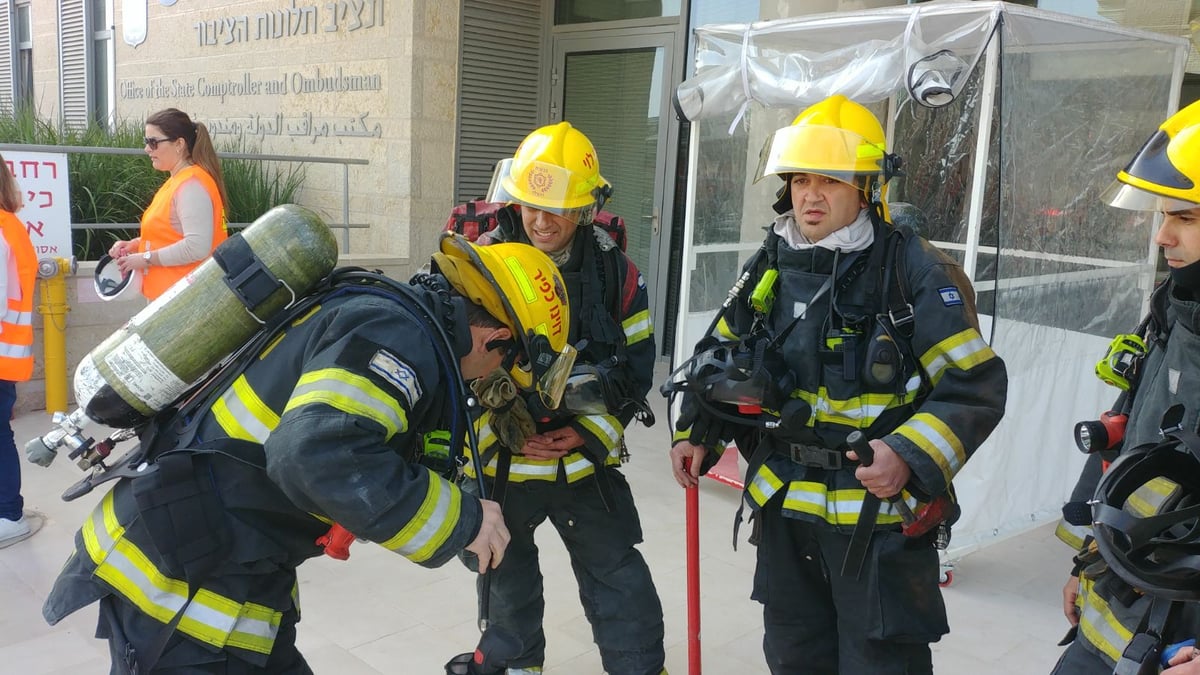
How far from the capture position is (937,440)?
7.36ft

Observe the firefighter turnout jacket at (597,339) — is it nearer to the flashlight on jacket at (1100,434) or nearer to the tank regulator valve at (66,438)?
the tank regulator valve at (66,438)

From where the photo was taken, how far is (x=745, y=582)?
4141 mm

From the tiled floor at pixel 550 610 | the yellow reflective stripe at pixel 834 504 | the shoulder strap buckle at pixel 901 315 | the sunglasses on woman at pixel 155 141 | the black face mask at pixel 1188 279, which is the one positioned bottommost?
the tiled floor at pixel 550 610

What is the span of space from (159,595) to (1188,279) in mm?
2056

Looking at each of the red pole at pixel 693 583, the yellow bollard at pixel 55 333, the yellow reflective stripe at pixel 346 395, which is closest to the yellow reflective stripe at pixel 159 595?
the yellow reflective stripe at pixel 346 395

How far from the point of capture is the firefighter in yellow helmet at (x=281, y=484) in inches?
65.2

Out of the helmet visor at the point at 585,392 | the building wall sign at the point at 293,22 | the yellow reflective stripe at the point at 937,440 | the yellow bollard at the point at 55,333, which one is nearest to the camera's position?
the yellow reflective stripe at the point at 937,440

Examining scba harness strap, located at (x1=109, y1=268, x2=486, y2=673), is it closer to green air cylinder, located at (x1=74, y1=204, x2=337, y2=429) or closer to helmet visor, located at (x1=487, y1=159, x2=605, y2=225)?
green air cylinder, located at (x1=74, y1=204, x2=337, y2=429)

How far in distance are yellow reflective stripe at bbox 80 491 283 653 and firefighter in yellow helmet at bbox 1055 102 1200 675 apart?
5.46ft

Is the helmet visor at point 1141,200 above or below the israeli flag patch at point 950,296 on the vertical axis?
above

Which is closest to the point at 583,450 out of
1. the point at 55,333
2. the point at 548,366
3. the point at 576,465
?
the point at 576,465

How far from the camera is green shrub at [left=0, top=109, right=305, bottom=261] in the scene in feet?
24.8

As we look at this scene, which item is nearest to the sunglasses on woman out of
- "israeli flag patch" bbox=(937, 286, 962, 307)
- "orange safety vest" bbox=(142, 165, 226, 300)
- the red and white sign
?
"orange safety vest" bbox=(142, 165, 226, 300)

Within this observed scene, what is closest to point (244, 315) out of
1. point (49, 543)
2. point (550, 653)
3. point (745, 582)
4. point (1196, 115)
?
point (1196, 115)
